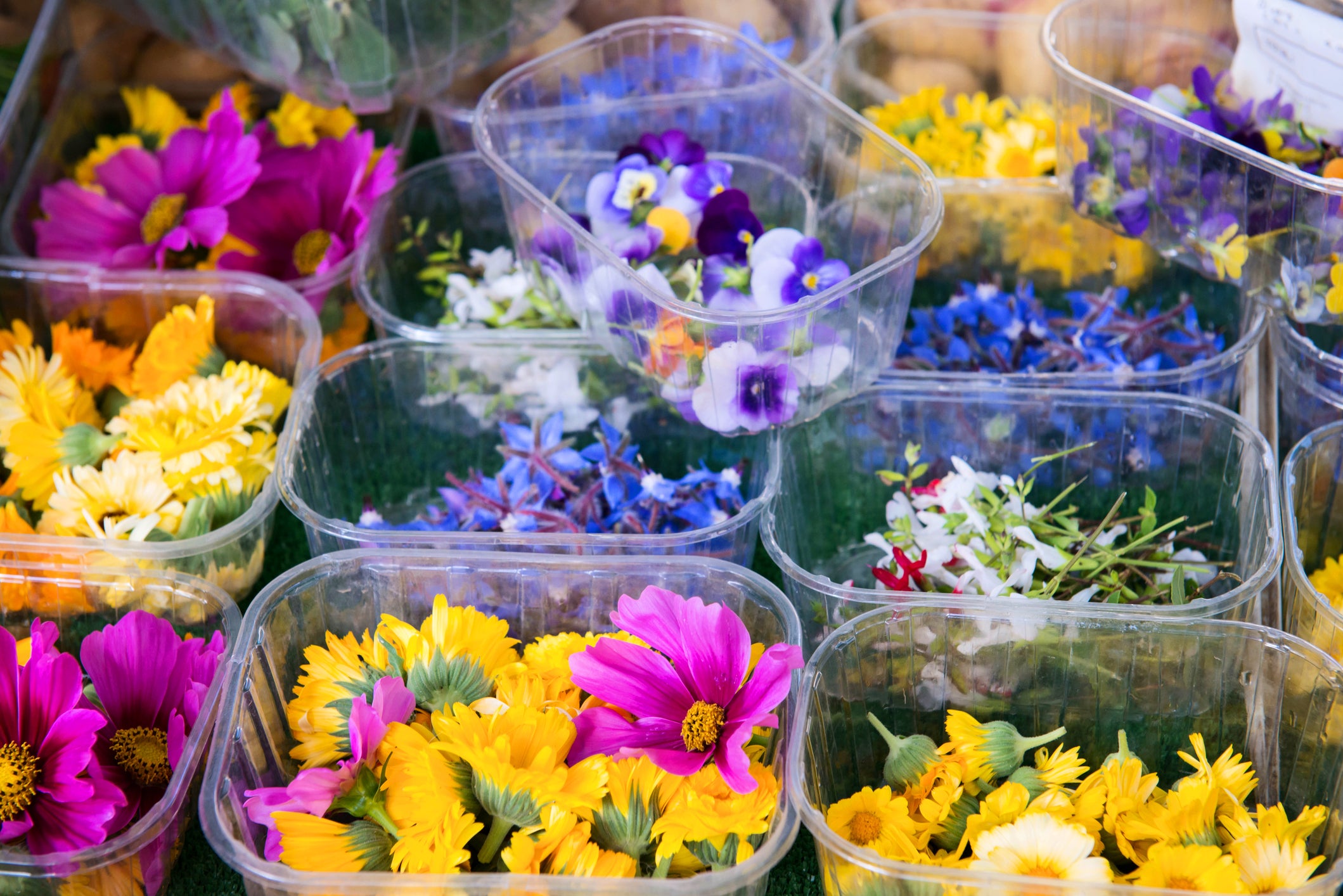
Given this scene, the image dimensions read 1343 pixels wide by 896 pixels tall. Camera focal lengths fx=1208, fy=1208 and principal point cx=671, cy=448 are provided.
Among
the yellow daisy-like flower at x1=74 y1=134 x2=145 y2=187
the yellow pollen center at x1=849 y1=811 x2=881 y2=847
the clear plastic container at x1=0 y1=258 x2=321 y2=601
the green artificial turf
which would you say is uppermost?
the yellow daisy-like flower at x1=74 y1=134 x2=145 y2=187

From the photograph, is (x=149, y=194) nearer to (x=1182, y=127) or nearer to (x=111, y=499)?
(x=111, y=499)

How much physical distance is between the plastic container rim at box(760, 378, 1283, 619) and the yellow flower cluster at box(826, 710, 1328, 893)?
0.08m

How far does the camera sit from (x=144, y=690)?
805 mm

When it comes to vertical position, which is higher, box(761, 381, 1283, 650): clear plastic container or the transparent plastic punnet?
the transparent plastic punnet

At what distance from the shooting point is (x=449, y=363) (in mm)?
1057

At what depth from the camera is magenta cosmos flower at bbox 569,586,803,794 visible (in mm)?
725

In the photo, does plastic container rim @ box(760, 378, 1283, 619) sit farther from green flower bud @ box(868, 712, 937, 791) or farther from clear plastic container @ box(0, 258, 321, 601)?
clear plastic container @ box(0, 258, 321, 601)

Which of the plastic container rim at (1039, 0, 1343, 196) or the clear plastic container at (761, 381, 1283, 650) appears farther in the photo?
the clear plastic container at (761, 381, 1283, 650)

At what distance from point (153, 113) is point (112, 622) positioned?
645mm

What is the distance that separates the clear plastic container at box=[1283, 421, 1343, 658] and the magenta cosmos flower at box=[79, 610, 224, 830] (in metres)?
0.73

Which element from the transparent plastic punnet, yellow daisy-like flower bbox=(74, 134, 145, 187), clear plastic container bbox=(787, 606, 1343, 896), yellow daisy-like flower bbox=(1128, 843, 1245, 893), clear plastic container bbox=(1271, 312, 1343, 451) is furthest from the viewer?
yellow daisy-like flower bbox=(74, 134, 145, 187)

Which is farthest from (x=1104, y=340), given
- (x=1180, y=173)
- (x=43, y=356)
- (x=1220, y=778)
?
(x=43, y=356)

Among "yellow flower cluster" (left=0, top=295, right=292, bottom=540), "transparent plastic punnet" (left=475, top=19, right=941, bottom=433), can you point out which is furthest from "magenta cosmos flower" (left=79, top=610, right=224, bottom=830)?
"transparent plastic punnet" (left=475, top=19, right=941, bottom=433)

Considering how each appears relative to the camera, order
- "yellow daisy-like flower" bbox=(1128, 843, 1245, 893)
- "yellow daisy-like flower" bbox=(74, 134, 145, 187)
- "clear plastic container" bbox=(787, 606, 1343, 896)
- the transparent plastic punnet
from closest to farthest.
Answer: "yellow daisy-like flower" bbox=(1128, 843, 1245, 893), "clear plastic container" bbox=(787, 606, 1343, 896), the transparent plastic punnet, "yellow daisy-like flower" bbox=(74, 134, 145, 187)
